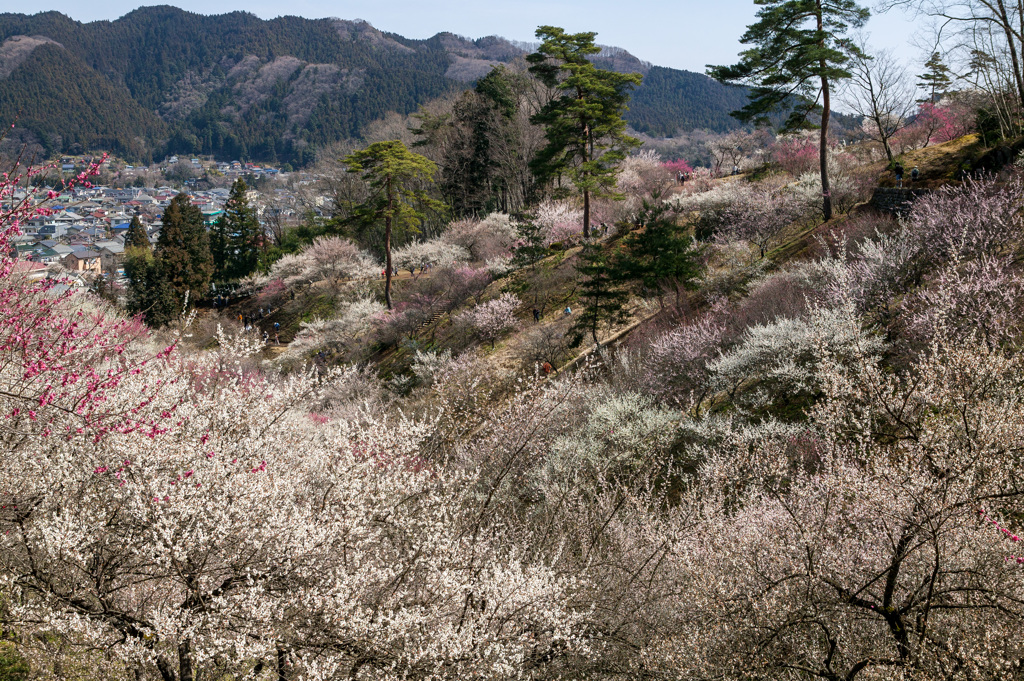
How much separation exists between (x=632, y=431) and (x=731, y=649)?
6460 millimetres

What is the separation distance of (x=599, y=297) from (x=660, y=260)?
2.39 m

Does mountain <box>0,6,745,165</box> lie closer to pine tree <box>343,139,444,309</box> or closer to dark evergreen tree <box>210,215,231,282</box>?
dark evergreen tree <box>210,215,231,282</box>

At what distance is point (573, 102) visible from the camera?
24.1 metres

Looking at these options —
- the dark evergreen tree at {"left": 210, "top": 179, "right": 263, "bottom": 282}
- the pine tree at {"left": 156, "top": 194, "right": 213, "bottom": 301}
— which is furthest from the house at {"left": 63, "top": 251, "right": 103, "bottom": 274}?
the dark evergreen tree at {"left": 210, "top": 179, "right": 263, "bottom": 282}

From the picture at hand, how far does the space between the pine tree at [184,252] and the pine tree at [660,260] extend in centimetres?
3027

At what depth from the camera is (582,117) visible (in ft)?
81.6

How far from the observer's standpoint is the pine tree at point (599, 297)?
60.4 ft

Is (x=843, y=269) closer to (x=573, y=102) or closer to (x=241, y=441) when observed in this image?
(x=241, y=441)

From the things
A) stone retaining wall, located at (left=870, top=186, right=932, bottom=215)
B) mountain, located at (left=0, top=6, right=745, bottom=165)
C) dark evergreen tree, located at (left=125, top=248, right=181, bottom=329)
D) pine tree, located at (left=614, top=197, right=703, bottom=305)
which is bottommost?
dark evergreen tree, located at (left=125, top=248, right=181, bottom=329)

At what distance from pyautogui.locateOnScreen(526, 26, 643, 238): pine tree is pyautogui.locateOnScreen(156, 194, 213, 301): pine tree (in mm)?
25804

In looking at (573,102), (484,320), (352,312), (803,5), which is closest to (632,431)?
(484,320)

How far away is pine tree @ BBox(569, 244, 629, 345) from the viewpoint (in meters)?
18.4

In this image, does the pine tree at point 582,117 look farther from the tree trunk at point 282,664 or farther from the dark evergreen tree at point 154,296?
the dark evergreen tree at point 154,296

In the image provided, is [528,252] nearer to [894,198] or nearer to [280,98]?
[894,198]
